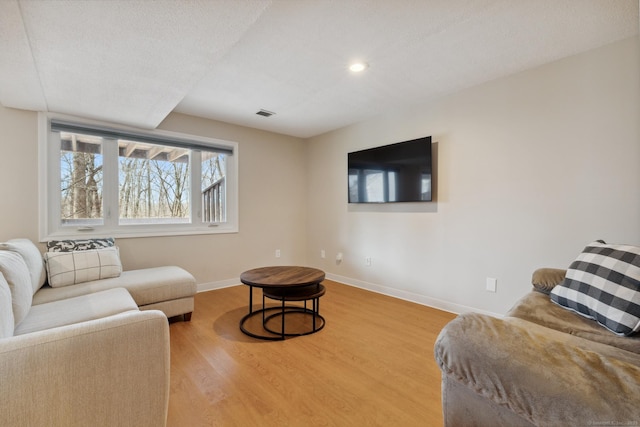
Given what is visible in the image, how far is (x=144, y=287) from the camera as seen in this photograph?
246 cm

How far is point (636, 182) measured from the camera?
2010 mm

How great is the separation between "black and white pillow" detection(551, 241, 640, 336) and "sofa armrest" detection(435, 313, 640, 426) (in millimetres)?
833

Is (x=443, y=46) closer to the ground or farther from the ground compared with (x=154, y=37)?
farther from the ground

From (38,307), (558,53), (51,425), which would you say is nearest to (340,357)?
(51,425)

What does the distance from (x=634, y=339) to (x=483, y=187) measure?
5.73 ft

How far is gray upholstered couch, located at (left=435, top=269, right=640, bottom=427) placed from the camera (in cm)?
63

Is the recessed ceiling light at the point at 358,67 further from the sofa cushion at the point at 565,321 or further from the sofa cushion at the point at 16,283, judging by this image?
the sofa cushion at the point at 16,283

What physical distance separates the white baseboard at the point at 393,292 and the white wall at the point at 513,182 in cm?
2

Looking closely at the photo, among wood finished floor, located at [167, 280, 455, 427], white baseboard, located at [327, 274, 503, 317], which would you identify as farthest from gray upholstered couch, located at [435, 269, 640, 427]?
white baseboard, located at [327, 274, 503, 317]

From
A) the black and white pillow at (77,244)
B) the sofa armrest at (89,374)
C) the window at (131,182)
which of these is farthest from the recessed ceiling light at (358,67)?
the black and white pillow at (77,244)

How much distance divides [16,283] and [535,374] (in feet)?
7.62

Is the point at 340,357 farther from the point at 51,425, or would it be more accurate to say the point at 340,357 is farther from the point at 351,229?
the point at 351,229

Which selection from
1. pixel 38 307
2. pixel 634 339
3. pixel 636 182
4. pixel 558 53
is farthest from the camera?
pixel 558 53

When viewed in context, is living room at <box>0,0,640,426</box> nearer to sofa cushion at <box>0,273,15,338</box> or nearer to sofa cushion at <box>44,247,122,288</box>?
sofa cushion at <box>44,247,122,288</box>
